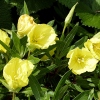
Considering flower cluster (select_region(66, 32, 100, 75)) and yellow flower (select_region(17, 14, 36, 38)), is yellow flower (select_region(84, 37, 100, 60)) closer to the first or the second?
flower cluster (select_region(66, 32, 100, 75))

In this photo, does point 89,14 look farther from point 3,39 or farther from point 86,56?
point 3,39

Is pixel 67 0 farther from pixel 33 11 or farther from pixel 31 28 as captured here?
pixel 31 28

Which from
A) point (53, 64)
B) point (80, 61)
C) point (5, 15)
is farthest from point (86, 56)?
point (5, 15)

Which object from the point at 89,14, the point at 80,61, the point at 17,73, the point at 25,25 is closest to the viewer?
the point at 17,73

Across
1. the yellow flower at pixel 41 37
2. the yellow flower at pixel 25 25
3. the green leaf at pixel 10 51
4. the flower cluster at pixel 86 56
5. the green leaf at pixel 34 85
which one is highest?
the yellow flower at pixel 25 25

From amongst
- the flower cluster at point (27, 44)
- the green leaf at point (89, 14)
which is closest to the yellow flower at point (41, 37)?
the flower cluster at point (27, 44)

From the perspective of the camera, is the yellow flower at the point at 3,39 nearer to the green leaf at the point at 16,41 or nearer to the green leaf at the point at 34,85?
the green leaf at the point at 16,41

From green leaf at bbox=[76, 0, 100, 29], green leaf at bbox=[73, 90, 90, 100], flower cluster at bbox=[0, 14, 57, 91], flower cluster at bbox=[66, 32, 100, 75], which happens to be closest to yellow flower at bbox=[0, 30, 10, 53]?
flower cluster at bbox=[0, 14, 57, 91]
